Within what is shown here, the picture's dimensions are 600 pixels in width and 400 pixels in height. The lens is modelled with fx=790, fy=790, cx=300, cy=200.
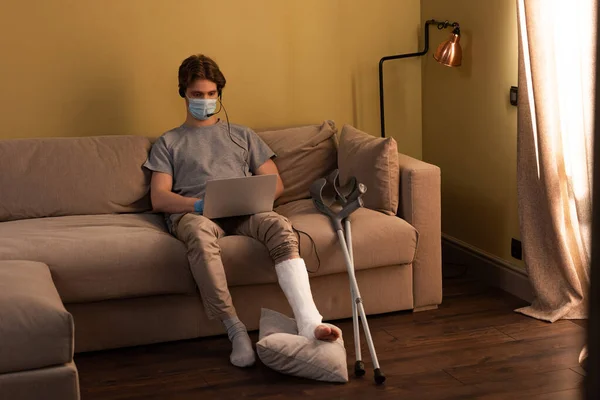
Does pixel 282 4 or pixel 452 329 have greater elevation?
pixel 282 4

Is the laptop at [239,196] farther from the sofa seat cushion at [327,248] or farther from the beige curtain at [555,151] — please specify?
the beige curtain at [555,151]

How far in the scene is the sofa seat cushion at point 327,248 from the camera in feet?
9.95

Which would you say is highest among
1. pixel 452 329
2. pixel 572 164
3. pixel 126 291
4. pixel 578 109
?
pixel 578 109

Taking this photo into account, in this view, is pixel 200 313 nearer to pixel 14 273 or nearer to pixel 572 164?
pixel 14 273

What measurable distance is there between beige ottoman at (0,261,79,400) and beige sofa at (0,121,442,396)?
671 millimetres

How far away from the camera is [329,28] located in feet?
13.5

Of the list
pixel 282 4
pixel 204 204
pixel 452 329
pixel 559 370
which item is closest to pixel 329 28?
pixel 282 4

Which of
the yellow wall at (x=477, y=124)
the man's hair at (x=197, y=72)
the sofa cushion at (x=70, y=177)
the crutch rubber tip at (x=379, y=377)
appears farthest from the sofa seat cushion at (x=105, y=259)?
the yellow wall at (x=477, y=124)

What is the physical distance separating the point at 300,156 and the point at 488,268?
104cm

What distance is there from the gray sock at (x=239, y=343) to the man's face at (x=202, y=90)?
1008 millimetres

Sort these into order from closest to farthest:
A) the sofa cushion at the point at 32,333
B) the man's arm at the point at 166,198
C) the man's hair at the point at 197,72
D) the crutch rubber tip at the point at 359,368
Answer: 1. the sofa cushion at the point at 32,333
2. the crutch rubber tip at the point at 359,368
3. the man's arm at the point at 166,198
4. the man's hair at the point at 197,72

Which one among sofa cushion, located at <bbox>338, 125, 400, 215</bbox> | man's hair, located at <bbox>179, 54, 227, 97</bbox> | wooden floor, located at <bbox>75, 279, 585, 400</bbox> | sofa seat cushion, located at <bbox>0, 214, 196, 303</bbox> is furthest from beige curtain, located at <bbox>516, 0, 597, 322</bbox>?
sofa seat cushion, located at <bbox>0, 214, 196, 303</bbox>

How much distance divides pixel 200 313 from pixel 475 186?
61.3 inches

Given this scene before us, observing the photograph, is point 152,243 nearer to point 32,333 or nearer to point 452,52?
point 32,333
